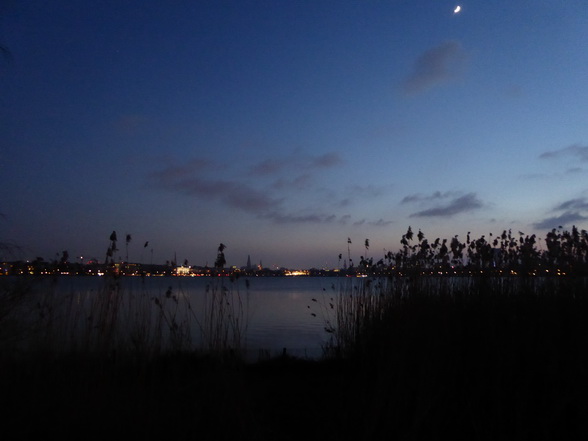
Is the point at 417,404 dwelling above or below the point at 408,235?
below

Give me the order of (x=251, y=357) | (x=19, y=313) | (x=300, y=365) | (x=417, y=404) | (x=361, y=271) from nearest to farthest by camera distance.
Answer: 1. (x=417, y=404)
2. (x=19, y=313)
3. (x=300, y=365)
4. (x=251, y=357)
5. (x=361, y=271)

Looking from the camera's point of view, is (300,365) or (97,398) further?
(300,365)

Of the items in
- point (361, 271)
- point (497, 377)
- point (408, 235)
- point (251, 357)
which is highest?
point (408, 235)

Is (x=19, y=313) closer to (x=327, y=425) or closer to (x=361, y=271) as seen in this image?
(x=327, y=425)

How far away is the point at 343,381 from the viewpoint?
640cm

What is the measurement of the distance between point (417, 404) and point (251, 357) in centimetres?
572

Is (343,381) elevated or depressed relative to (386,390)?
depressed

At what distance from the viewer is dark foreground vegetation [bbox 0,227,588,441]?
13.3 ft

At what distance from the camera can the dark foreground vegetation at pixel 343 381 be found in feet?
13.3

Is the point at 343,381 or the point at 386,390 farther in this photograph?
the point at 343,381

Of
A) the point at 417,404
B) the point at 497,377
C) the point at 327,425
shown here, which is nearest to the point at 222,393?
the point at 327,425

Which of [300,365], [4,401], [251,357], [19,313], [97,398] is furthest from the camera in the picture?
[251,357]

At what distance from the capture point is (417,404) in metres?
3.93

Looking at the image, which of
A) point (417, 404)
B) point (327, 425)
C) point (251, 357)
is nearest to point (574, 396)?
point (417, 404)
